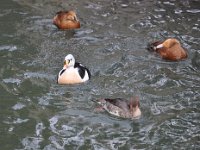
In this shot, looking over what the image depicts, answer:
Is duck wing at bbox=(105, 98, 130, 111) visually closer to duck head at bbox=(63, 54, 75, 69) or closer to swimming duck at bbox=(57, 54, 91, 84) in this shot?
swimming duck at bbox=(57, 54, 91, 84)

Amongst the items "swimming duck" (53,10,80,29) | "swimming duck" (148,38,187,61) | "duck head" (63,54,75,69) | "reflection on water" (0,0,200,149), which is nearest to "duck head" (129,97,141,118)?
"reflection on water" (0,0,200,149)

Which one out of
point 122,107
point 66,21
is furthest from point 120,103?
point 66,21

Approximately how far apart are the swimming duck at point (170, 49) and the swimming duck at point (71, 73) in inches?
67.9

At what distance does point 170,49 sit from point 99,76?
1.60 meters

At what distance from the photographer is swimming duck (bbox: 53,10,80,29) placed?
1239 cm

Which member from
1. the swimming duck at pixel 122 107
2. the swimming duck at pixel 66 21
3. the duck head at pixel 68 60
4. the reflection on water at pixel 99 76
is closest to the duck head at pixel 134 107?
the swimming duck at pixel 122 107

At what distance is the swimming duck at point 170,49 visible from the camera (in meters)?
11.1

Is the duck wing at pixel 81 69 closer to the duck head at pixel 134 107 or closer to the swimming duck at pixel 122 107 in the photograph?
the swimming duck at pixel 122 107

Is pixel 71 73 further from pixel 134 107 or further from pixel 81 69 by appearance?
pixel 134 107

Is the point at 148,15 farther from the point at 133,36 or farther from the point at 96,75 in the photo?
the point at 96,75

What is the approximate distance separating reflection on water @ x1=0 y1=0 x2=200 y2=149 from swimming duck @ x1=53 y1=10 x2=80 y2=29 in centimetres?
14

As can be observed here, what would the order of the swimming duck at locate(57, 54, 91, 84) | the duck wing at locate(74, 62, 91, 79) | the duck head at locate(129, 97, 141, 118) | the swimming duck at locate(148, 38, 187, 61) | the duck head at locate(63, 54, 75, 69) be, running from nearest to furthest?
the duck head at locate(129, 97, 141, 118), the swimming duck at locate(57, 54, 91, 84), the duck wing at locate(74, 62, 91, 79), the duck head at locate(63, 54, 75, 69), the swimming duck at locate(148, 38, 187, 61)

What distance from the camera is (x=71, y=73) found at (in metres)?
10.3

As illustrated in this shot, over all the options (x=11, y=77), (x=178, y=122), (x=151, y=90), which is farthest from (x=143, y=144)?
(x=11, y=77)
